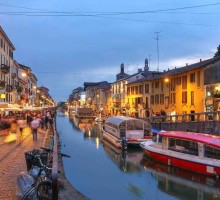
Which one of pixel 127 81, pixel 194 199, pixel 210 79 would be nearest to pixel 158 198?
pixel 194 199


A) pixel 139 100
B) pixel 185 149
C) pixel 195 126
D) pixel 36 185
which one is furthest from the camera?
pixel 139 100

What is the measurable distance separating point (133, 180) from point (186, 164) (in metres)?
4.01

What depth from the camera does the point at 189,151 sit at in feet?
88.6

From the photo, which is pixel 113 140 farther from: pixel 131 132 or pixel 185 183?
pixel 185 183

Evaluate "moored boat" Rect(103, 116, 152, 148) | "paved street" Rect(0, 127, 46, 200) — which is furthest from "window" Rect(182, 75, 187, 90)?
"paved street" Rect(0, 127, 46, 200)

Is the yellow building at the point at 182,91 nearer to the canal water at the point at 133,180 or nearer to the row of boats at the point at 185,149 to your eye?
the row of boats at the point at 185,149

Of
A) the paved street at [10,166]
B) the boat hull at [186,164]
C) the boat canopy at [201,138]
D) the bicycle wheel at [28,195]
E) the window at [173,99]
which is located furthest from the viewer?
the window at [173,99]

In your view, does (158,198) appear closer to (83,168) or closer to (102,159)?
(83,168)

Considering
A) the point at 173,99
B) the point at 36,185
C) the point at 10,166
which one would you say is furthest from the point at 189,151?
the point at 173,99

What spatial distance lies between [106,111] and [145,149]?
288 ft

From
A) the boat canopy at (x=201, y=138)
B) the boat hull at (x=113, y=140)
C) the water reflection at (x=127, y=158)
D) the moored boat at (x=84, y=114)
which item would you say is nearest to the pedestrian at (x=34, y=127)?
the water reflection at (x=127, y=158)

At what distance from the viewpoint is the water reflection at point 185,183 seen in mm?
21250

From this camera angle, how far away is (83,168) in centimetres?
2859

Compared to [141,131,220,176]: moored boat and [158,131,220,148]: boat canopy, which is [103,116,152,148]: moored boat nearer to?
[141,131,220,176]: moored boat
